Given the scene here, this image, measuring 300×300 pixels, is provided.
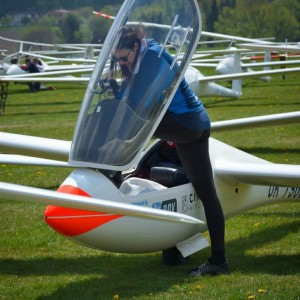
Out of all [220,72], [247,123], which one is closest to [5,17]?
[220,72]

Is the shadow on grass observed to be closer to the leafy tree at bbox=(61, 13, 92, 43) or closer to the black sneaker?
the black sneaker

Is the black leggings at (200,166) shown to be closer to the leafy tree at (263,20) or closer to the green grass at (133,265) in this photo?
the green grass at (133,265)

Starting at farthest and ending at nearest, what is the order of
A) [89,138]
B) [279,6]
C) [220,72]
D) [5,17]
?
[5,17] → [279,6] → [220,72] → [89,138]

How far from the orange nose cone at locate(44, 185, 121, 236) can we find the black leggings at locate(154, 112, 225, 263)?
791 millimetres

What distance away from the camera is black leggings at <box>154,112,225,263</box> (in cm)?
570

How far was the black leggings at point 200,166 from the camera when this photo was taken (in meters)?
5.70

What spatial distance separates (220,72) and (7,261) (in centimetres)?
2116

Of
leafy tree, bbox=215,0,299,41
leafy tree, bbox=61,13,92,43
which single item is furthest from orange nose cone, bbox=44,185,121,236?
leafy tree, bbox=215,0,299,41

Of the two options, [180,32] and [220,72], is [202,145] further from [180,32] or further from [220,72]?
[220,72]

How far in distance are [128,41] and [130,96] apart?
41 cm

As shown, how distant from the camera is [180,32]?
591cm

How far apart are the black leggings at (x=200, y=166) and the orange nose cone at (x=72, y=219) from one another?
791 millimetres

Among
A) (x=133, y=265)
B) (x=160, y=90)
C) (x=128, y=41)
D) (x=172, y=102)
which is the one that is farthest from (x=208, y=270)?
(x=128, y=41)

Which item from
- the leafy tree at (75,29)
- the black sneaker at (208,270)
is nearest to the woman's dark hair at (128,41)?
the black sneaker at (208,270)
